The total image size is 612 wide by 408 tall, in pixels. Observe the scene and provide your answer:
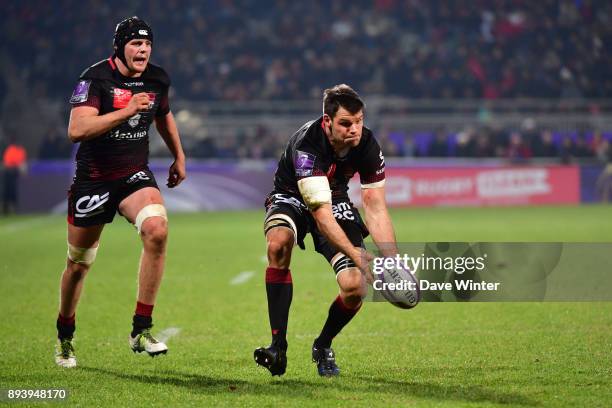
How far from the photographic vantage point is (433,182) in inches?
1063

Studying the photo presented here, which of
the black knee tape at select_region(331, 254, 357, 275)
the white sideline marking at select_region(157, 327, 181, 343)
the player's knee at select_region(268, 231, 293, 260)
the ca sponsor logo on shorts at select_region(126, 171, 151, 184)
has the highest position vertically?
the ca sponsor logo on shorts at select_region(126, 171, 151, 184)

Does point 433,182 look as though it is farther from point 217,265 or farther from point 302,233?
point 302,233

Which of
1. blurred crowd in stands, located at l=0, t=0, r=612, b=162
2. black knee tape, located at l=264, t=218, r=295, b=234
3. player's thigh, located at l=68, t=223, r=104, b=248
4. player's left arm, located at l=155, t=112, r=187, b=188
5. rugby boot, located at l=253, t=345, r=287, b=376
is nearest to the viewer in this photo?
rugby boot, located at l=253, t=345, r=287, b=376

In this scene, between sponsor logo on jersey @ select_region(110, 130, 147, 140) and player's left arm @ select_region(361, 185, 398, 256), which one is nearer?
player's left arm @ select_region(361, 185, 398, 256)

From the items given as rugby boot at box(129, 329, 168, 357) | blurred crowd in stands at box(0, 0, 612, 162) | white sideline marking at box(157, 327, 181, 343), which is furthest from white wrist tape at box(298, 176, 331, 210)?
blurred crowd in stands at box(0, 0, 612, 162)

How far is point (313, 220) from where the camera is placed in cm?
654

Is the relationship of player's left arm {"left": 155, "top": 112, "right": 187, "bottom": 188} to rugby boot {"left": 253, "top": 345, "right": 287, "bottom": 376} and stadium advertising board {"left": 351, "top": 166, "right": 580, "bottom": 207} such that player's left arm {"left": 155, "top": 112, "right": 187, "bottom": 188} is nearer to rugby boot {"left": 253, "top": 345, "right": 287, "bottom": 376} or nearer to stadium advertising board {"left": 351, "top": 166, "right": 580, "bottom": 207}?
rugby boot {"left": 253, "top": 345, "right": 287, "bottom": 376}

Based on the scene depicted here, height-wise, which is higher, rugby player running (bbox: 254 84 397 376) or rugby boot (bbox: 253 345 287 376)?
rugby player running (bbox: 254 84 397 376)

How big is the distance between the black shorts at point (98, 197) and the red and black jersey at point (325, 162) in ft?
3.15

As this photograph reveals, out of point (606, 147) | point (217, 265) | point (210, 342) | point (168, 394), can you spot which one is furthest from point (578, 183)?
point (168, 394)

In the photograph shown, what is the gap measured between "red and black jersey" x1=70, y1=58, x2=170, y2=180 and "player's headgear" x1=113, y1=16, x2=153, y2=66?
0.13 metres

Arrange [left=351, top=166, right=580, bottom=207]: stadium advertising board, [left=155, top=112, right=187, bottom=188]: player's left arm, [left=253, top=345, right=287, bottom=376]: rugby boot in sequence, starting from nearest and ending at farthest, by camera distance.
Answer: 1. [left=253, top=345, right=287, bottom=376]: rugby boot
2. [left=155, top=112, right=187, bottom=188]: player's left arm
3. [left=351, top=166, right=580, bottom=207]: stadium advertising board

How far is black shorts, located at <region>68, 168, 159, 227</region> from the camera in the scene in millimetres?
6660

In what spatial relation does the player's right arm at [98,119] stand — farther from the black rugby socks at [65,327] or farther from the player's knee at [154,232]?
the black rugby socks at [65,327]
